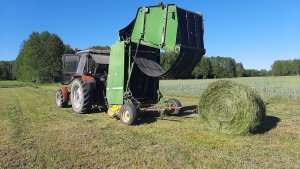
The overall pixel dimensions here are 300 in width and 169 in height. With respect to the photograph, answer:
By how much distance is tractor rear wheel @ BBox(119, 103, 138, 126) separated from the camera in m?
8.88


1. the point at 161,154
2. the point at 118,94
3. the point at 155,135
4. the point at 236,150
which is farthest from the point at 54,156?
the point at 118,94

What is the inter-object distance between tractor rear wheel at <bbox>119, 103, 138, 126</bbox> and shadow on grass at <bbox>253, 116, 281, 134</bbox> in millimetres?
3141

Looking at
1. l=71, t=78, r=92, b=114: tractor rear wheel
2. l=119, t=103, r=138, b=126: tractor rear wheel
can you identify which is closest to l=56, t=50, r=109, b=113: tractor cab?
l=71, t=78, r=92, b=114: tractor rear wheel

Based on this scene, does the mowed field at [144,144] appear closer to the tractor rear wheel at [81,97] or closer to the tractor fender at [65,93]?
the tractor rear wheel at [81,97]

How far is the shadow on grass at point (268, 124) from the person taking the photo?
7750mm

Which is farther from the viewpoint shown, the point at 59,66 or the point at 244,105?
the point at 59,66

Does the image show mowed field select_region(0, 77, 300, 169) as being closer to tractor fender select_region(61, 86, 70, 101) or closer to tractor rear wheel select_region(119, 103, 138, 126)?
tractor rear wheel select_region(119, 103, 138, 126)

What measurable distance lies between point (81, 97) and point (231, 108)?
18.6 ft

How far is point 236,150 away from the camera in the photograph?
6.02m

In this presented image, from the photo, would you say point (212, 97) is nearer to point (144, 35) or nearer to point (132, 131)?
point (132, 131)

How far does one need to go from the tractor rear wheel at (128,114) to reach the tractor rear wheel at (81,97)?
6.85 feet

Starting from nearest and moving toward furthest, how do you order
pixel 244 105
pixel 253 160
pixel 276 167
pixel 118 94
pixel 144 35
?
pixel 276 167 → pixel 253 160 → pixel 244 105 → pixel 144 35 → pixel 118 94

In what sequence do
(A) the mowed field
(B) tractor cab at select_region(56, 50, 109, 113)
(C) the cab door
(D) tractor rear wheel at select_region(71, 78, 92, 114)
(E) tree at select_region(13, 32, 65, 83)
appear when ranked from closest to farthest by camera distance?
(A) the mowed field → (D) tractor rear wheel at select_region(71, 78, 92, 114) → (B) tractor cab at select_region(56, 50, 109, 113) → (C) the cab door → (E) tree at select_region(13, 32, 65, 83)

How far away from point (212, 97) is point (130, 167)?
11.4ft
